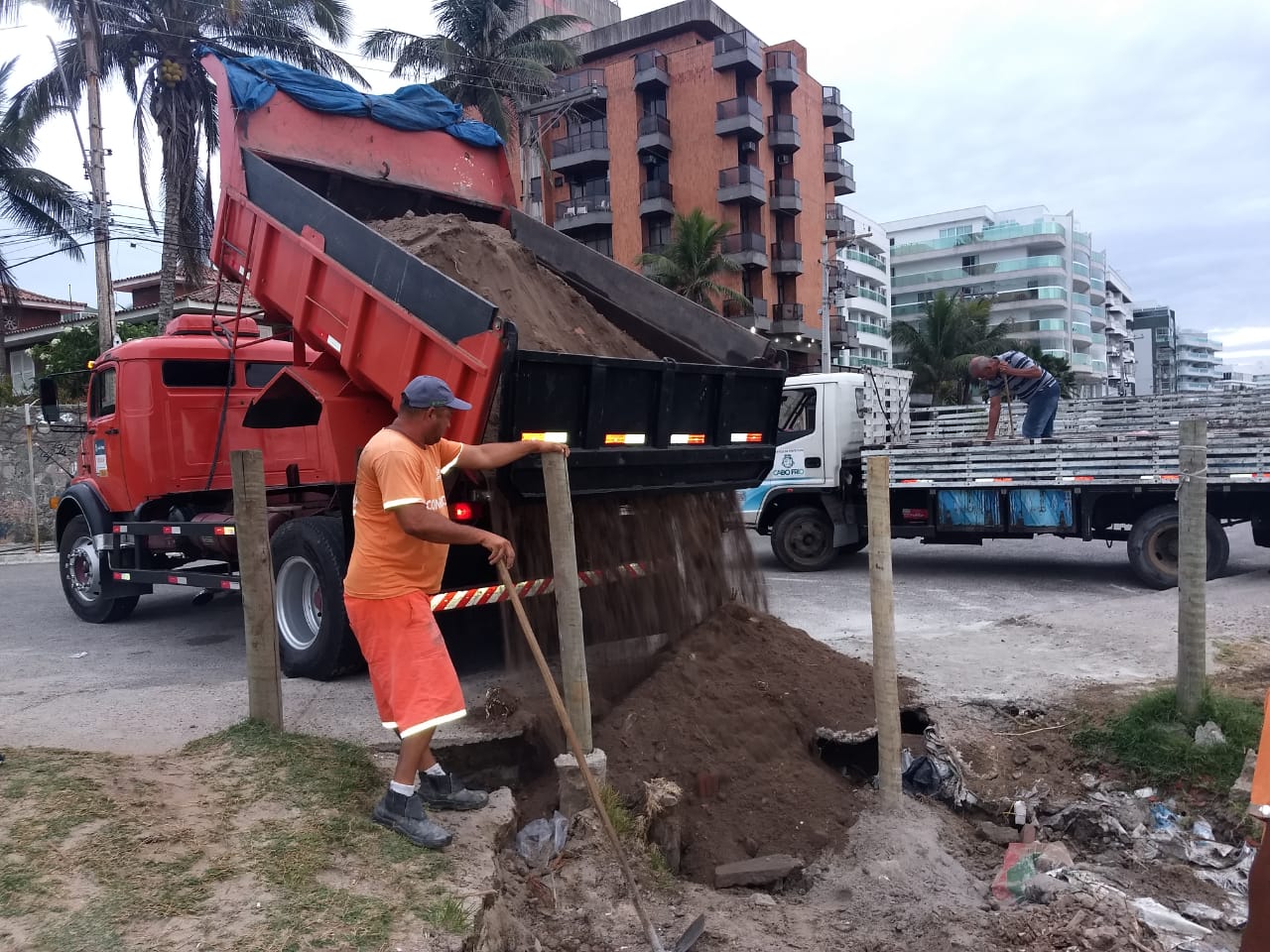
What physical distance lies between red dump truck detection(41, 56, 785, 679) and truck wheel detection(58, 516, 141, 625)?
0.11 ft

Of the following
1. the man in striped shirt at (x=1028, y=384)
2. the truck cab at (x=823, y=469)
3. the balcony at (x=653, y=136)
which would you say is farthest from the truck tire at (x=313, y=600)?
the balcony at (x=653, y=136)

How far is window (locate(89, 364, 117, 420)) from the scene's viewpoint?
866cm

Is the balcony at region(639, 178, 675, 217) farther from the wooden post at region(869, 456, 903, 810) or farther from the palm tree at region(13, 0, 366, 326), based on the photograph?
the wooden post at region(869, 456, 903, 810)

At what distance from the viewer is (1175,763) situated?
15.6 ft

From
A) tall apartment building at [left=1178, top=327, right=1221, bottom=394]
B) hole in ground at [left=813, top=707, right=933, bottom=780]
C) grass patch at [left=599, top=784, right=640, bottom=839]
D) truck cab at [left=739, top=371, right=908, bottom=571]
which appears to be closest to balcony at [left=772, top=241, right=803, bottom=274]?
truck cab at [left=739, top=371, right=908, bottom=571]

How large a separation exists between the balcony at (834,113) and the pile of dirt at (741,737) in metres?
47.5

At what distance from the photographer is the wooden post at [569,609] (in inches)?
170

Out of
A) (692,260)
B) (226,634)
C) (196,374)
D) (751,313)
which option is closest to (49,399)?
(196,374)

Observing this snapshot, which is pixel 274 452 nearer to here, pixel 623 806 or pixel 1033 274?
pixel 623 806

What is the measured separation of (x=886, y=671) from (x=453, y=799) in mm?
2069

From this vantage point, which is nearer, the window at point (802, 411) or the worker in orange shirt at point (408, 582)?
the worker in orange shirt at point (408, 582)

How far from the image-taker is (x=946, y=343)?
41906 millimetres

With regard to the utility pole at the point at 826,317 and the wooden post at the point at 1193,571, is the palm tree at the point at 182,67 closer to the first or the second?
the utility pole at the point at 826,317

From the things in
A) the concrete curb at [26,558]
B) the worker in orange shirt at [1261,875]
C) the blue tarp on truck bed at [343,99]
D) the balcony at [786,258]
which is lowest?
the concrete curb at [26,558]
